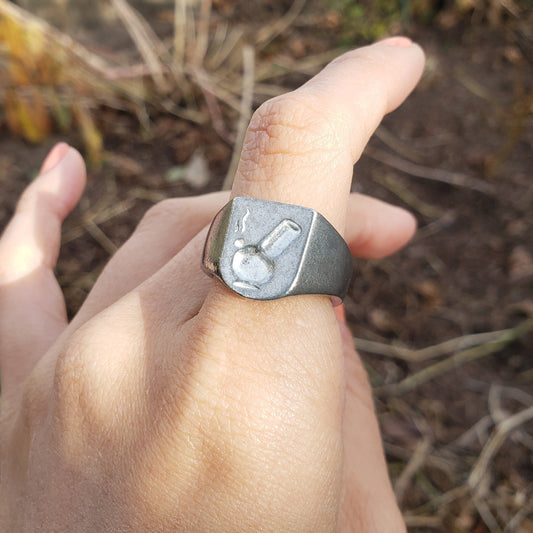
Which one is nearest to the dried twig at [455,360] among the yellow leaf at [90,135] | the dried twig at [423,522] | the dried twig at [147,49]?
the dried twig at [423,522]

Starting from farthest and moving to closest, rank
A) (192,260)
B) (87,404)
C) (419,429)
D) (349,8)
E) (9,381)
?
1. (349,8)
2. (419,429)
3. (9,381)
4. (192,260)
5. (87,404)

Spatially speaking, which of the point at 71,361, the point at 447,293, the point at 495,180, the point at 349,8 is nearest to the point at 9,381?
the point at 71,361

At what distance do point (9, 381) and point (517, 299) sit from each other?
168 centimetres

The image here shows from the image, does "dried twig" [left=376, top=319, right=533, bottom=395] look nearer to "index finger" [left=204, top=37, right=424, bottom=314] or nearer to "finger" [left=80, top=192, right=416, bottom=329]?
"finger" [left=80, top=192, right=416, bottom=329]

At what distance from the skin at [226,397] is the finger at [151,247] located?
0.18 meters

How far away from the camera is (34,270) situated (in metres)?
1.28

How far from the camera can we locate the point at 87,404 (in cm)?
80

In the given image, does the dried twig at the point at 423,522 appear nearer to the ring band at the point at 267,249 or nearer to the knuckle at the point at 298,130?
the ring band at the point at 267,249

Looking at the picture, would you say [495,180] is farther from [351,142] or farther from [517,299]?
[351,142]

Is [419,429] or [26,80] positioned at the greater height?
[26,80]

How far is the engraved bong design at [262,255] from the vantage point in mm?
689

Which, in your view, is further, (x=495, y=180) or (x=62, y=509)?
(x=495, y=180)

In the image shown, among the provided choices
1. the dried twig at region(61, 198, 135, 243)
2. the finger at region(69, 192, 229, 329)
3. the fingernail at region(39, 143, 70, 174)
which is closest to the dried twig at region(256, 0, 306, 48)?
the dried twig at region(61, 198, 135, 243)

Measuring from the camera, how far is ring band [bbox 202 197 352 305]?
2.26 feet
